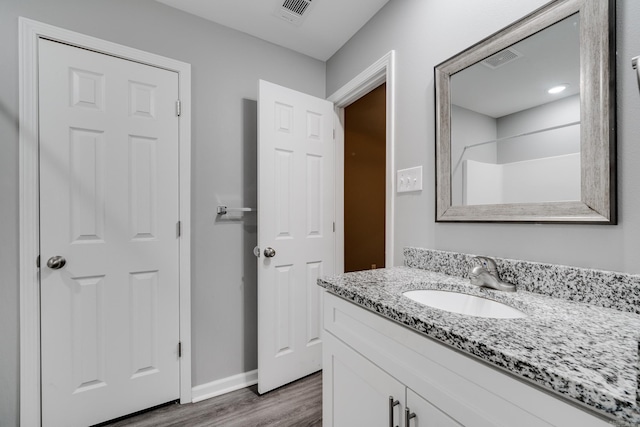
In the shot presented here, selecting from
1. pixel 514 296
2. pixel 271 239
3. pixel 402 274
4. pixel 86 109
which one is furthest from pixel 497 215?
pixel 86 109

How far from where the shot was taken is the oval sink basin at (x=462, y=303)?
888 millimetres

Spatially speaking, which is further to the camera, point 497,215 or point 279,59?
point 279,59

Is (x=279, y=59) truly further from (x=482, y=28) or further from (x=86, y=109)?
(x=482, y=28)

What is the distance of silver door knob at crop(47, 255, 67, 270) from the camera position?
1.36 m

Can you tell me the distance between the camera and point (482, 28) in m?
1.14

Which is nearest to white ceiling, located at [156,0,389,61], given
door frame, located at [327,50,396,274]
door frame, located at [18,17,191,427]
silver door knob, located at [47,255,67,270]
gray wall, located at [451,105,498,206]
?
door frame, located at [327,50,396,274]

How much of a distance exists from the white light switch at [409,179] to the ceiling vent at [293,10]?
44.9 inches

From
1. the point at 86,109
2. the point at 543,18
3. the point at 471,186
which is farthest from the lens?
the point at 86,109

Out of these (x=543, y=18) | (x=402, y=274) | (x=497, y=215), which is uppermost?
(x=543, y=18)

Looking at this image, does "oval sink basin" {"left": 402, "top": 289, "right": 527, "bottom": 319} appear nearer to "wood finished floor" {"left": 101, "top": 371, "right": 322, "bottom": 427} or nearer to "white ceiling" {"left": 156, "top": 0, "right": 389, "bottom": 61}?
"wood finished floor" {"left": 101, "top": 371, "right": 322, "bottom": 427}

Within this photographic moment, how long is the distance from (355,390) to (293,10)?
2008 mm

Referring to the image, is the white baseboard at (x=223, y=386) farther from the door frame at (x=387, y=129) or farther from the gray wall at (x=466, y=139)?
the gray wall at (x=466, y=139)

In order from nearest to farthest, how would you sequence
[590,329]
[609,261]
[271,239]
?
[590,329]
[609,261]
[271,239]

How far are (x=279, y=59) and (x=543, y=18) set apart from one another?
1601 mm
